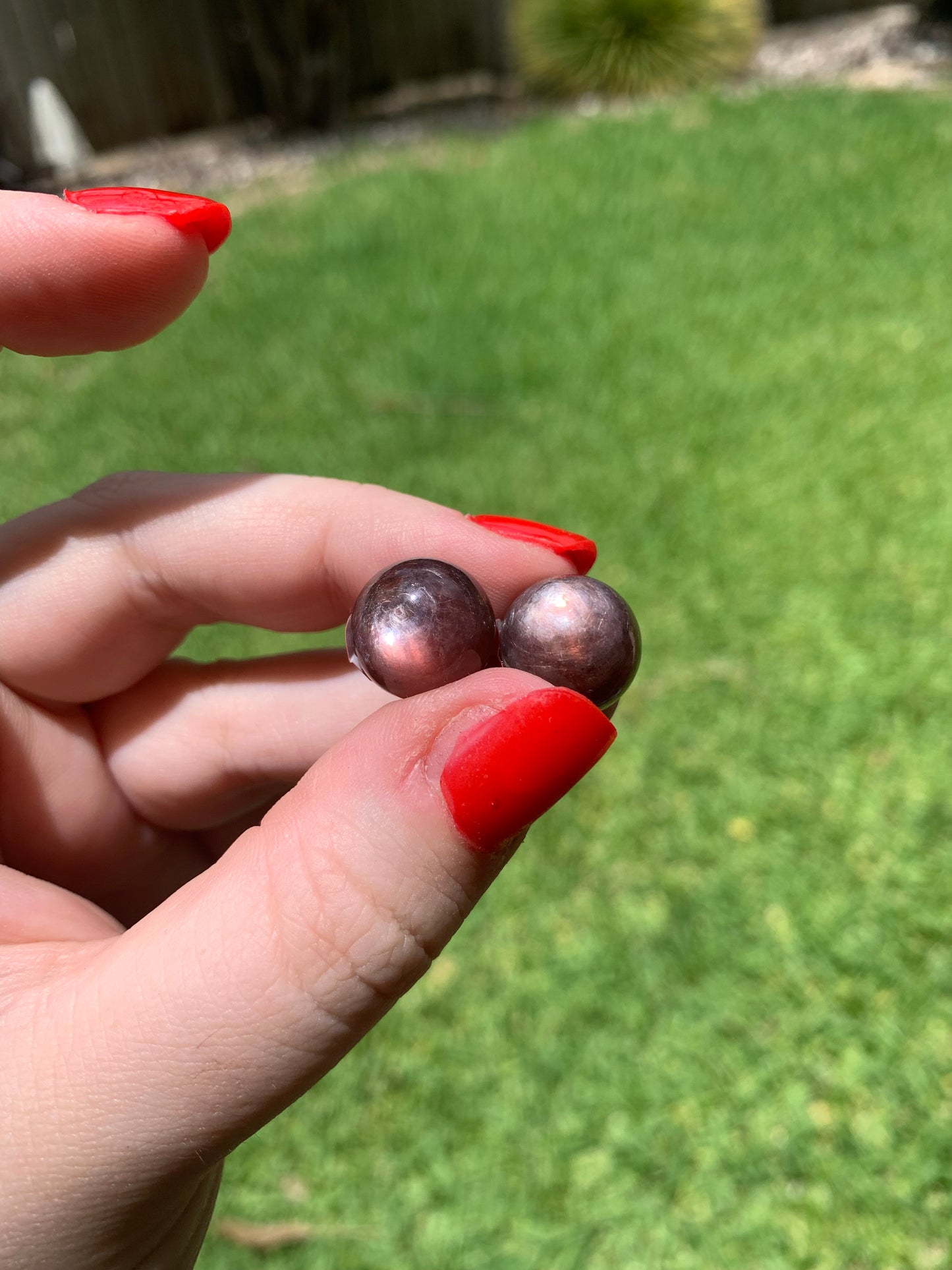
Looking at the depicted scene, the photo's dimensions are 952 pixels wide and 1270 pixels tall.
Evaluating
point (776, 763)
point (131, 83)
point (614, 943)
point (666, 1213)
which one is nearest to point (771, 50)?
point (131, 83)

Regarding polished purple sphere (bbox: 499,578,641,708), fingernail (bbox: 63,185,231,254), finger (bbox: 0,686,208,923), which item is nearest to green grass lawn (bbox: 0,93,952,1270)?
finger (bbox: 0,686,208,923)

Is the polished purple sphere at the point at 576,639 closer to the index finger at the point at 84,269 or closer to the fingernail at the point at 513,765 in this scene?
the fingernail at the point at 513,765

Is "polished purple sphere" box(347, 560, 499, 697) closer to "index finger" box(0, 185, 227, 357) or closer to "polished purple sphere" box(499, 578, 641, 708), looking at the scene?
"polished purple sphere" box(499, 578, 641, 708)

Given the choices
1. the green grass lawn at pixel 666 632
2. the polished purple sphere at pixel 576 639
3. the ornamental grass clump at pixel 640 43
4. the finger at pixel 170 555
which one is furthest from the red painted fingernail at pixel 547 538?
the ornamental grass clump at pixel 640 43

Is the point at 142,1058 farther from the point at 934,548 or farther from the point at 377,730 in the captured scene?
the point at 934,548

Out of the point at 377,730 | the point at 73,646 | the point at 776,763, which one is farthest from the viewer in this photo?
the point at 776,763
